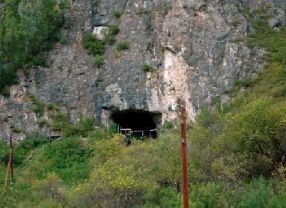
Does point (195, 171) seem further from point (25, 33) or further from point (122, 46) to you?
point (25, 33)

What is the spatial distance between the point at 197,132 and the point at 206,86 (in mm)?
8995

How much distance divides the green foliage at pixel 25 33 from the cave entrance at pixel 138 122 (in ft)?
23.9

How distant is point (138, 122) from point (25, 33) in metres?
10.8

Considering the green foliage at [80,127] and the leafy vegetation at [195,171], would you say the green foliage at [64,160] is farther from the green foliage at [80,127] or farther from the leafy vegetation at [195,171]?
the green foliage at [80,127]

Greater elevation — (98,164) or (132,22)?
(132,22)

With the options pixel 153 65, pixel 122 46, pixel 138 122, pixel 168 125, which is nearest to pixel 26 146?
pixel 138 122

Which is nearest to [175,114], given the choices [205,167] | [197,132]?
[197,132]

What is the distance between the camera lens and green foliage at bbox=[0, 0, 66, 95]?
150ft

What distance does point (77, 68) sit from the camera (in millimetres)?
46500

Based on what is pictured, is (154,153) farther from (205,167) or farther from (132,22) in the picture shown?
(132,22)

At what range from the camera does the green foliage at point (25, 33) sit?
4575 centimetres

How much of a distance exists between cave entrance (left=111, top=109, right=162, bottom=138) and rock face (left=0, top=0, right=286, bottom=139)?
90cm

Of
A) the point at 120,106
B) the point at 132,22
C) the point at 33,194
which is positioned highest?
the point at 132,22

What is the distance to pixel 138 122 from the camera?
4816 cm
